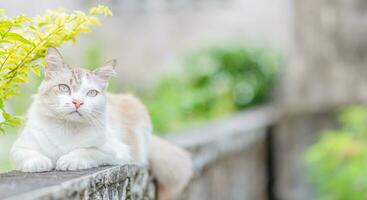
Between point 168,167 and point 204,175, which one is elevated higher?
point 168,167

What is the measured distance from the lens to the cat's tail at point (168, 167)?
3883mm

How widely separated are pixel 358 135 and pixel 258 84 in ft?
11.7

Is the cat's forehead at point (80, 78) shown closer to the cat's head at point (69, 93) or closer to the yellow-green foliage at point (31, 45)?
the cat's head at point (69, 93)

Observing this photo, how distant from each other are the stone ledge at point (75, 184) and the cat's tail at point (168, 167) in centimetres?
55

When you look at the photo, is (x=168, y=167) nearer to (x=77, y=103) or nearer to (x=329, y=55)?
(x=77, y=103)

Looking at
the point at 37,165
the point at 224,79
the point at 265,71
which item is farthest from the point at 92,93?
the point at 265,71

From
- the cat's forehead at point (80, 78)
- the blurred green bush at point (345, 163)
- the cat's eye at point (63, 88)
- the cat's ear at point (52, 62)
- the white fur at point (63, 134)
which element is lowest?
the blurred green bush at point (345, 163)

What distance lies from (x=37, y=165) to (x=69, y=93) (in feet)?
0.86

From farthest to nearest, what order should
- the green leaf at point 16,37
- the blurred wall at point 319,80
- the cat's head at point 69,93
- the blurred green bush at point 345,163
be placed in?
1. the blurred wall at point 319,80
2. the blurred green bush at point 345,163
3. the cat's head at point 69,93
4. the green leaf at point 16,37

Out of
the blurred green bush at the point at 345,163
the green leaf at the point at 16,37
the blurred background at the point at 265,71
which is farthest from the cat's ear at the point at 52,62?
the blurred green bush at the point at 345,163

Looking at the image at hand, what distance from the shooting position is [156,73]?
12.5 m

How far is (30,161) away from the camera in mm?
2670

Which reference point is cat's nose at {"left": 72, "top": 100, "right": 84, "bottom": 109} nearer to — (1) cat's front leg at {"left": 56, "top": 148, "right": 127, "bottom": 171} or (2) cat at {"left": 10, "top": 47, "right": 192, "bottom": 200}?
(2) cat at {"left": 10, "top": 47, "right": 192, "bottom": 200}

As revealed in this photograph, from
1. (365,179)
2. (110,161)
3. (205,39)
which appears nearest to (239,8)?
(205,39)
